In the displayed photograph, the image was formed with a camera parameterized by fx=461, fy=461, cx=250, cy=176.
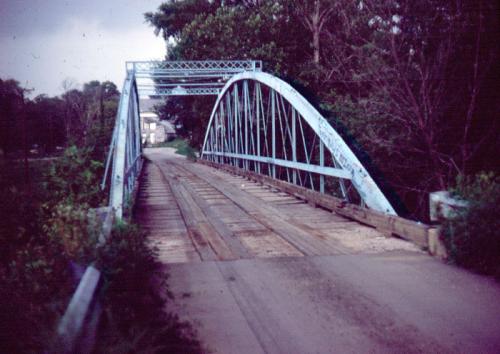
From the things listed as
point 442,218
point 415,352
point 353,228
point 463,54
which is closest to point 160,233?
point 353,228

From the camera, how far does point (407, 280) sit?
14.8 feet

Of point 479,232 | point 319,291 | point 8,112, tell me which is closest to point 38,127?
point 8,112

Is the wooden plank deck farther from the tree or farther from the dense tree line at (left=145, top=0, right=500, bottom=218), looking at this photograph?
the tree

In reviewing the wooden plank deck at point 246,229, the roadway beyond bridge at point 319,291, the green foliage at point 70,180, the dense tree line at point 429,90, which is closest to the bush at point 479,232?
the roadway beyond bridge at point 319,291

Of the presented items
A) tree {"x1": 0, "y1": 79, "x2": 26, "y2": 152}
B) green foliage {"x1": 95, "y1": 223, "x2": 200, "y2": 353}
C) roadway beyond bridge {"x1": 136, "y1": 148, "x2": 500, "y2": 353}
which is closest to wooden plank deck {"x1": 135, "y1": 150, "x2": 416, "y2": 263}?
roadway beyond bridge {"x1": 136, "y1": 148, "x2": 500, "y2": 353}

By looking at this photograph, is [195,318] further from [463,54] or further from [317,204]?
[463,54]

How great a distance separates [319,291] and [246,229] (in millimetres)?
2846

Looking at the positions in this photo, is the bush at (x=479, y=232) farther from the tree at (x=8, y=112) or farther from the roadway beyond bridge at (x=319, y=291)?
the tree at (x=8, y=112)

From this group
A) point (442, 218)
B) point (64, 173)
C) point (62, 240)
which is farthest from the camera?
point (64, 173)

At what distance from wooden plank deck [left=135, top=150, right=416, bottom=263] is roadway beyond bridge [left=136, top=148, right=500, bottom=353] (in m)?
0.03

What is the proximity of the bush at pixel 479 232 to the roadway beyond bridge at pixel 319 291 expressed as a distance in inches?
6.9

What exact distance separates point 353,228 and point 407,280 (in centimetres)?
241

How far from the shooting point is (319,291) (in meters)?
4.30

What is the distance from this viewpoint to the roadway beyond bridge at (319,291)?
3326 millimetres
